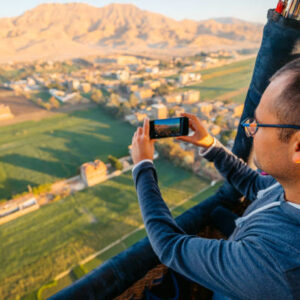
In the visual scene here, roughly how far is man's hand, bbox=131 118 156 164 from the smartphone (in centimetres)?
2

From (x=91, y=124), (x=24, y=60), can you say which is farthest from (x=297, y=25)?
(x=24, y=60)

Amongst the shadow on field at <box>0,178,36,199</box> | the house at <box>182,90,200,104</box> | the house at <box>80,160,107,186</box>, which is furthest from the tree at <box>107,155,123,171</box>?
the house at <box>182,90,200,104</box>

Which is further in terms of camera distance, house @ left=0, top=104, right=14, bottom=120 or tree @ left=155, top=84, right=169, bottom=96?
tree @ left=155, top=84, right=169, bottom=96

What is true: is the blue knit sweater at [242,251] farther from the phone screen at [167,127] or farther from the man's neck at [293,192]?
the phone screen at [167,127]

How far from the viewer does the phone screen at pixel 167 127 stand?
46 cm

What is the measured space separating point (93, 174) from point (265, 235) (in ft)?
16.6

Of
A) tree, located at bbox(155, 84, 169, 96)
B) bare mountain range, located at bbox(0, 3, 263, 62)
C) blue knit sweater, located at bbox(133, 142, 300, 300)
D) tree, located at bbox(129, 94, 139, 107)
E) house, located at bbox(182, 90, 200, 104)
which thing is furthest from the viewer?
bare mountain range, located at bbox(0, 3, 263, 62)

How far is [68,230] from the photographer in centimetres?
387

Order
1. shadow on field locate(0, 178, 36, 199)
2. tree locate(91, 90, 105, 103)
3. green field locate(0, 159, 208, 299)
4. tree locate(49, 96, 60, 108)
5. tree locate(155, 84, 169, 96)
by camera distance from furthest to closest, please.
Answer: tree locate(155, 84, 169, 96) → tree locate(91, 90, 105, 103) → tree locate(49, 96, 60, 108) → shadow on field locate(0, 178, 36, 199) → green field locate(0, 159, 208, 299)

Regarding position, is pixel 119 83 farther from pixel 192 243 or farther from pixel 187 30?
pixel 187 30

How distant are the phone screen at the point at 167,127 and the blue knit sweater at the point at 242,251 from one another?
12cm

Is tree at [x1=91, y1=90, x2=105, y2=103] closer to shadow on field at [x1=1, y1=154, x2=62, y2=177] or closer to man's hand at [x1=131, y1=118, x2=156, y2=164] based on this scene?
shadow on field at [x1=1, y1=154, x2=62, y2=177]

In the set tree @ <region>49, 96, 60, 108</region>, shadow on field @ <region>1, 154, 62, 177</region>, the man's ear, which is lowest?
shadow on field @ <region>1, 154, 62, 177</region>

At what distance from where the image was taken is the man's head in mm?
241
